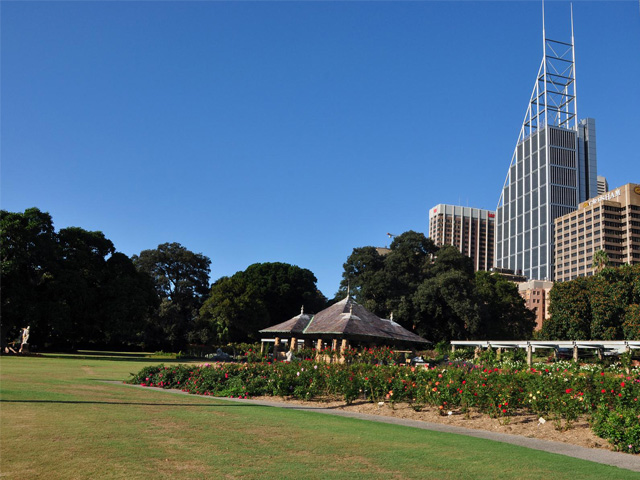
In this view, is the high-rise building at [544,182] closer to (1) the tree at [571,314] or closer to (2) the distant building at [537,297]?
(2) the distant building at [537,297]

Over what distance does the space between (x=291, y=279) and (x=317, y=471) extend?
6329 centimetres

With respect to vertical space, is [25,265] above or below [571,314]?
above

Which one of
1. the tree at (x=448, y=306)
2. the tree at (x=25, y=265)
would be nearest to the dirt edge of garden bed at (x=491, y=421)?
the tree at (x=25, y=265)

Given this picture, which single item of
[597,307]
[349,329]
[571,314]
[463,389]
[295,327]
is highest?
[597,307]

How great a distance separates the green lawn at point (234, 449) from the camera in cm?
620

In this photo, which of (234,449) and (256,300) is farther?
(256,300)

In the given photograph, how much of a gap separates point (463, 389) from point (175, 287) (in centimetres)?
5789

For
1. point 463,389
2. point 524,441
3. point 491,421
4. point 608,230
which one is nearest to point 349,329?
point 463,389

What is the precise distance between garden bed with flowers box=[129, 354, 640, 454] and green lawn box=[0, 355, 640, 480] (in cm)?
223

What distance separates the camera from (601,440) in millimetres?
9086

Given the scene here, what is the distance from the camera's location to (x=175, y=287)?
2584 inches

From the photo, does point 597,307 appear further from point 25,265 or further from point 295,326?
point 25,265

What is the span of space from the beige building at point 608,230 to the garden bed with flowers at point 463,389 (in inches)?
5328

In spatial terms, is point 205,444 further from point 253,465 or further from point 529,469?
point 529,469
